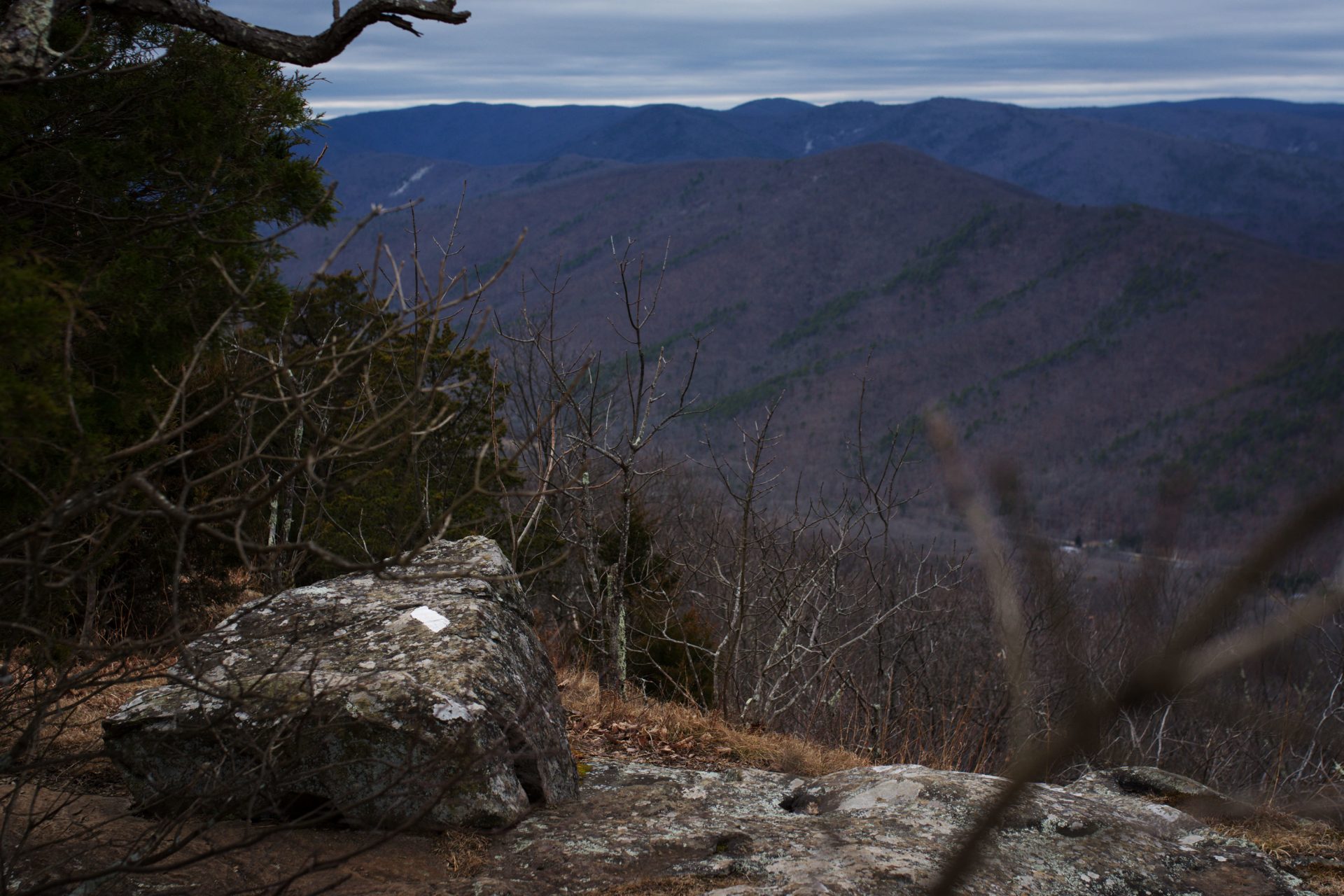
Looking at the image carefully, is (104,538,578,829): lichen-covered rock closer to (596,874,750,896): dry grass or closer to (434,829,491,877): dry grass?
(434,829,491,877): dry grass

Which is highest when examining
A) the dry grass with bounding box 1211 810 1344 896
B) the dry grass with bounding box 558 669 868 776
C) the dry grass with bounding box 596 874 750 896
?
the dry grass with bounding box 596 874 750 896

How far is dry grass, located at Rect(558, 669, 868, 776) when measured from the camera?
19.2 ft

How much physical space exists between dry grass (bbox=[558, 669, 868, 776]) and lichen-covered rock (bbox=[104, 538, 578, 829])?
3.54 feet

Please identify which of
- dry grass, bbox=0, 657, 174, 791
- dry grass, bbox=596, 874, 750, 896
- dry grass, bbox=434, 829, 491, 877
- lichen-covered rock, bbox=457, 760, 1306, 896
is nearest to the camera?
dry grass, bbox=0, 657, 174, 791

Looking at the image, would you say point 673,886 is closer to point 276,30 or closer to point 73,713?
point 73,713

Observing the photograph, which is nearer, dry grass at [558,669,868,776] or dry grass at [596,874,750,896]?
dry grass at [596,874,750,896]

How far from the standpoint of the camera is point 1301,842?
471cm

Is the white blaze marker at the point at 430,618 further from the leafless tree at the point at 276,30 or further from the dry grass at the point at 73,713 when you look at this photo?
the leafless tree at the point at 276,30

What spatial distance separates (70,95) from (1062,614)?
17.2ft

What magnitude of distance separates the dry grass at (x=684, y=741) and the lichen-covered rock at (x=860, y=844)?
2.89 ft

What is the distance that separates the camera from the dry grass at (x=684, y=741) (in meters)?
5.87

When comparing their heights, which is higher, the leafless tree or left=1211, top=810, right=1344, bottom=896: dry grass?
the leafless tree

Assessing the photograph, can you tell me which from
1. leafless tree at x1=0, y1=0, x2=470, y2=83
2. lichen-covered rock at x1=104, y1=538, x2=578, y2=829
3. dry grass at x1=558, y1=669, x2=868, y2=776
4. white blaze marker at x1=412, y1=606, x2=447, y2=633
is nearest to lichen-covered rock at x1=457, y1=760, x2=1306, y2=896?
lichen-covered rock at x1=104, y1=538, x2=578, y2=829

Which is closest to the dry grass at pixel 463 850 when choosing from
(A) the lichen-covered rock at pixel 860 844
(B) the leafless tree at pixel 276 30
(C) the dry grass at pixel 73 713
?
(A) the lichen-covered rock at pixel 860 844
